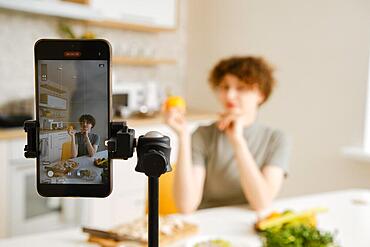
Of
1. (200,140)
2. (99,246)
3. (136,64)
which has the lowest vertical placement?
(99,246)

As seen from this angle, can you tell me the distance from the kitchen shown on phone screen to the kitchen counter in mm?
1205

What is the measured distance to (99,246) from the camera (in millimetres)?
1185

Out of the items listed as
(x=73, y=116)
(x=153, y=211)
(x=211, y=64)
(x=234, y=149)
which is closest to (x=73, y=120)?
(x=73, y=116)

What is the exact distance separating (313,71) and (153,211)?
106 inches

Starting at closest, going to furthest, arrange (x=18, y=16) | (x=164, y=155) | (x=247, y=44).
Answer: (x=164, y=155)
(x=18, y=16)
(x=247, y=44)

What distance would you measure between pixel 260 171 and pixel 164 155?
4.20ft

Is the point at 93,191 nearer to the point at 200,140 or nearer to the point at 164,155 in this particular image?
the point at 164,155

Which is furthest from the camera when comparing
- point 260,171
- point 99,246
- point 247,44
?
point 247,44

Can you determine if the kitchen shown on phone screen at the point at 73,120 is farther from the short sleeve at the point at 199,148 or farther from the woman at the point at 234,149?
the short sleeve at the point at 199,148

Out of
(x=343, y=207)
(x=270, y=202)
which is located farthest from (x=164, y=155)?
(x=343, y=207)

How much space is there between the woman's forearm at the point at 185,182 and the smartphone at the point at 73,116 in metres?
1.00

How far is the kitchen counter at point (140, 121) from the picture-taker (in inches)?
92.8

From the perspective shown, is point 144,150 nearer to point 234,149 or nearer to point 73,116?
point 73,116

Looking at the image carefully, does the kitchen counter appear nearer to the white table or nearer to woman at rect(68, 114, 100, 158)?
the white table
